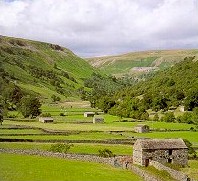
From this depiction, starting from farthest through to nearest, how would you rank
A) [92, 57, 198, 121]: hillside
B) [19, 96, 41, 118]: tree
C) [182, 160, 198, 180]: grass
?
[92, 57, 198, 121]: hillside < [19, 96, 41, 118]: tree < [182, 160, 198, 180]: grass

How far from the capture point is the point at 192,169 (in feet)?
202

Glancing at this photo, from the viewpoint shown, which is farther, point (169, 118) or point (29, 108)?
point (29, 108)

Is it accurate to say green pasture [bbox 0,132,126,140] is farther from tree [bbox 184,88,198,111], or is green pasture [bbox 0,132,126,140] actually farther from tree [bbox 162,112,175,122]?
tree [bbox 184,88,198,111]

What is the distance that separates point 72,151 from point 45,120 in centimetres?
5416

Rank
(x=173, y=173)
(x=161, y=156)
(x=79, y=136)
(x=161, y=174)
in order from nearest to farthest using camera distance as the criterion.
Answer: (x=173, y=173) → (x=161, y=174) → (x=161, y=156) → (x=79, y=136)

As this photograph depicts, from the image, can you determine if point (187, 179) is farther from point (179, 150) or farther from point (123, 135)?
point (123, 135)

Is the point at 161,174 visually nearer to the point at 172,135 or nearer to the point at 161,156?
the point at 161,156

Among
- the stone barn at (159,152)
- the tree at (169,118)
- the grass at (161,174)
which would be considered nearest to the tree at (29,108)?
the tree at (169,118)

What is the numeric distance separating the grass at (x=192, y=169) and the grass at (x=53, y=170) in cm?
776

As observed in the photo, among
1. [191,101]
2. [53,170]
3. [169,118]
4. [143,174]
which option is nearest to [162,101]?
[191,101]

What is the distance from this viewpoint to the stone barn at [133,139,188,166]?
61.5m

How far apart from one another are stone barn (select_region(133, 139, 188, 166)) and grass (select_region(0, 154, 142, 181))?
5522 mm

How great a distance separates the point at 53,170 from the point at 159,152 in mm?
17675

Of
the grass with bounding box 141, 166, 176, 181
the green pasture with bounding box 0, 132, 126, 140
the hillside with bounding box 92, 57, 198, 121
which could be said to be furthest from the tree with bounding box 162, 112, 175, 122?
the grass with bounding box 141, 166, 176, 181
